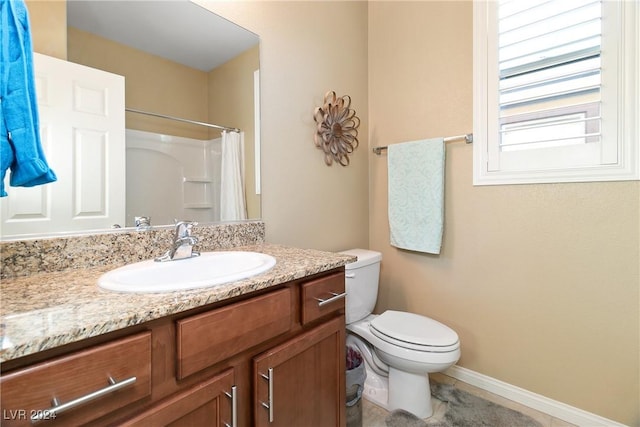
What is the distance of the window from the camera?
1282 mm

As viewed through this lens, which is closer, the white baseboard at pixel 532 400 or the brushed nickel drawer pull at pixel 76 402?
the brushed nickel drawer pull at pixel 76 402

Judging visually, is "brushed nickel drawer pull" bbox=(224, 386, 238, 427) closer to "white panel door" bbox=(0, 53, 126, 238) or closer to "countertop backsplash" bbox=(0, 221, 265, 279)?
"countertop backsplash" bbox=(0, 221, 265, 279)

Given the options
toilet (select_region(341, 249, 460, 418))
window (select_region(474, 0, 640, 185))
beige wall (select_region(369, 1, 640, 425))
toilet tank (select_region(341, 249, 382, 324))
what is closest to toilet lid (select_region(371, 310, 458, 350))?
toilet (select_region(341, 249, 460, 418))

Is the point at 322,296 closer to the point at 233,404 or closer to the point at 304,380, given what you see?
the point at 304,380

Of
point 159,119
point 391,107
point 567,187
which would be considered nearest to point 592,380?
point 567,187

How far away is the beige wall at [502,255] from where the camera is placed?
132 cm

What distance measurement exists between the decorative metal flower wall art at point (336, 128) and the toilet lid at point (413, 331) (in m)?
0.99

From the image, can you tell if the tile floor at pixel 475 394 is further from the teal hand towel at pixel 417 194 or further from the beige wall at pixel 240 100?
the beige wall at pixel 240 100

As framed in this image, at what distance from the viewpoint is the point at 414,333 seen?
1.44 metres

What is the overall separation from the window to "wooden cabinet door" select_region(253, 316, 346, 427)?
4.12 feet

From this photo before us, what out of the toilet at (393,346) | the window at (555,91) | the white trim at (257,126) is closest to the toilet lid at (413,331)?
the toilet at (393,346)

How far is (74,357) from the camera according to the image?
1.69 ft

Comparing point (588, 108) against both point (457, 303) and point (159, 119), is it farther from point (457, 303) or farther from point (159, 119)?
point (159, 119)

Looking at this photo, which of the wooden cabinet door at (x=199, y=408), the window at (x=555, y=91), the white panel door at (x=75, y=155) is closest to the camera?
the wooden cabinet door at (x=199, y=408)
